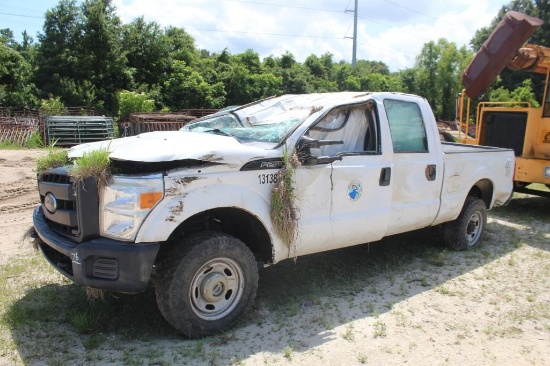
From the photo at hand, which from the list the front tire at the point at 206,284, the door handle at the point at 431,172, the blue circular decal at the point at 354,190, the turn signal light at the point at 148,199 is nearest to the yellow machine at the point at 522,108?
the door handle at the point at 431,172

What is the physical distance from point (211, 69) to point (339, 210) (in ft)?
108

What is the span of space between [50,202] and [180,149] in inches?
49.0

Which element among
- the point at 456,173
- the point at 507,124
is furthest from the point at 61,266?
the point at 507,124

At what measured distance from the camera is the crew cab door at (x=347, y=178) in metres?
4.17

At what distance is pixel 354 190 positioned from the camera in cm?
446

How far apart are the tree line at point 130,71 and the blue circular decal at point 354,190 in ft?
82.9

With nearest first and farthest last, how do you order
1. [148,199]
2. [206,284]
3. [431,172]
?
[148,199] < [206,284] < [431,172]

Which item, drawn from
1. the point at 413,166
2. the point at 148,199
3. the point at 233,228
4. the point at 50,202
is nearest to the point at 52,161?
the point at 50,202

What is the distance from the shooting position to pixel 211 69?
35.7m

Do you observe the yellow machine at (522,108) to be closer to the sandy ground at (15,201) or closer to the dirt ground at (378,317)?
the dirt ground at (378,317)

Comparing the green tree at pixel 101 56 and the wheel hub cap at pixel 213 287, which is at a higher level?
the green tree at pixel 101 56

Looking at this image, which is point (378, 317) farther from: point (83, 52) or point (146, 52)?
point (146, 52)

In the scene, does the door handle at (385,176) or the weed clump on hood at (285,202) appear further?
the door handle at (385,176)

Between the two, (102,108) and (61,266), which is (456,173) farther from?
(102,108)
